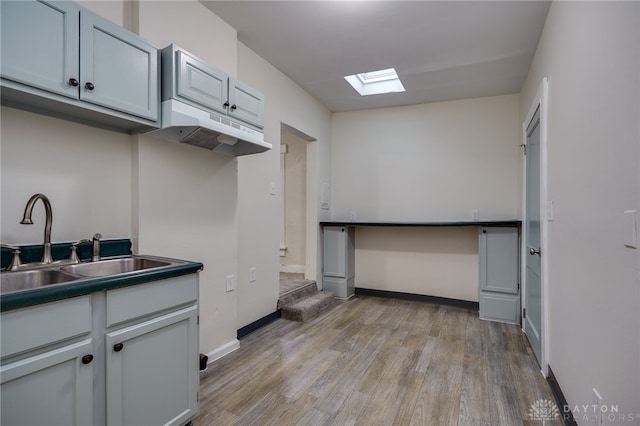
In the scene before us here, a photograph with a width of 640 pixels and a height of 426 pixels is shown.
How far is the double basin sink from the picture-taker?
139cm

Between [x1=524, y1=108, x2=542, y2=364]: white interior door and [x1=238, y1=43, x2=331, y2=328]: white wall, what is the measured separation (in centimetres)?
229

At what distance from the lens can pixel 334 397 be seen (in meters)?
1.96

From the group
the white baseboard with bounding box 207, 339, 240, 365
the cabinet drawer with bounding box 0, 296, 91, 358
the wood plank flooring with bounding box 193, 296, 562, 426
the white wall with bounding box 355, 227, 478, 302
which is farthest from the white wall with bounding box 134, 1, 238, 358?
the white wall with bounding box 355, 227, 478, 302

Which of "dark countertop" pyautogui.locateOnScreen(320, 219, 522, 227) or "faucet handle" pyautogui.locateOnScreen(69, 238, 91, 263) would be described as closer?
"faucet handle" pyautogui.locateOnScreen(69, 238, 91, 263)

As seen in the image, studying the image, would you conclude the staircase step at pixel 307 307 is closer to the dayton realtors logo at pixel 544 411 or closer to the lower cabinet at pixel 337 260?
the lower cabinet at pixel 337 260

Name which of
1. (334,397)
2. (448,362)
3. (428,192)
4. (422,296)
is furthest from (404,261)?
(334,397)

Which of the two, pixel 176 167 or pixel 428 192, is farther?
pixel 428 192

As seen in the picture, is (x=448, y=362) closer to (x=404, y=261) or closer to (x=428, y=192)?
(x=404, y=261)

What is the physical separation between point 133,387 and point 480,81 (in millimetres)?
3922

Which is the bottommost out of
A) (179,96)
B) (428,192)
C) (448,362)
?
(448,362)

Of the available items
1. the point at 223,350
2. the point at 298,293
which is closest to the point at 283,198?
the point at 298,293

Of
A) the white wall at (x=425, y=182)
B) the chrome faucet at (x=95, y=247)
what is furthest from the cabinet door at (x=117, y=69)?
the white wall at (x=425, y=182)

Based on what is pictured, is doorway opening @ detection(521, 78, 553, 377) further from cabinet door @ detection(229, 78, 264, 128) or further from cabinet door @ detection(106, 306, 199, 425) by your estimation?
cabinet door @ detection(106, 306, 199, 425)

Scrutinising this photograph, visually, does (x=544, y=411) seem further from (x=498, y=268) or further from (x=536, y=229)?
(x=498, y=268)
